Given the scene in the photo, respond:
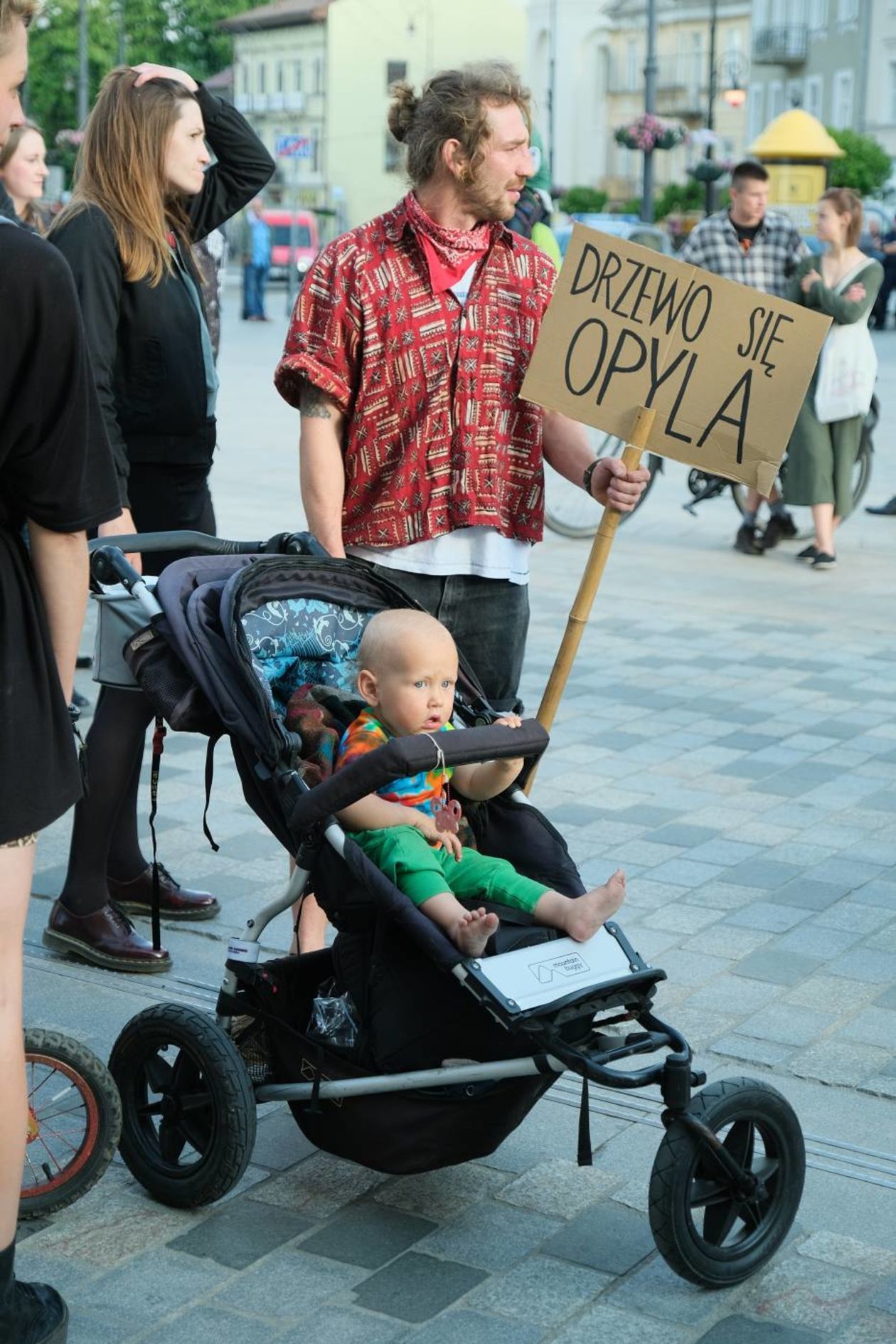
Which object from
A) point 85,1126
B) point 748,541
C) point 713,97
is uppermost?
point 713,97

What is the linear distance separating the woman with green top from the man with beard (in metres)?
6.16

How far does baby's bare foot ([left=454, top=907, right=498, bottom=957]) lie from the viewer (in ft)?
9.57

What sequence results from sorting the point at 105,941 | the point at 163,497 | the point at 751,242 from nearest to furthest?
the point at 105,941 < the point at 163,497 < the point at 751,242

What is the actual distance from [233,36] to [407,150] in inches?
3602

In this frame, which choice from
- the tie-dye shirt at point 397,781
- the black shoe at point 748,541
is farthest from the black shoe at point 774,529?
the tie-dye shirt at point 397,781

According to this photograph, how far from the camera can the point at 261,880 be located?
5.14 metres

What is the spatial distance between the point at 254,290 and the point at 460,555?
2802 centimetres

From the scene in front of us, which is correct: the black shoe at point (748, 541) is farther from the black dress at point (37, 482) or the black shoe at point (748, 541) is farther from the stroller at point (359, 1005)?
the black dress at point (37, 482)

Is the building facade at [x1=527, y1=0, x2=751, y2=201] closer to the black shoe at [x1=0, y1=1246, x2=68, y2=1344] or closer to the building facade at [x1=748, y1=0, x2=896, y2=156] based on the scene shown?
the building facade at [x1=748, y1=0, x2=896, y2=156]

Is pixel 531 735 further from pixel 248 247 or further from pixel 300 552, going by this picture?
pixel 248 247

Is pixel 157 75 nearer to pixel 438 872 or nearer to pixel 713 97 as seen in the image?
pixel 438 872

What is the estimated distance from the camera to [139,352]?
458 cm

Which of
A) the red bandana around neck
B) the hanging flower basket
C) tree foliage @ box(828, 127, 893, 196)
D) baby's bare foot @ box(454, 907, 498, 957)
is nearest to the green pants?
baby's bare foot @ box(454, 907, 498, 957)

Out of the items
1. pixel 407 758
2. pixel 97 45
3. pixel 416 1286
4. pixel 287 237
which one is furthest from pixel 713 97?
pixel 416 1286
